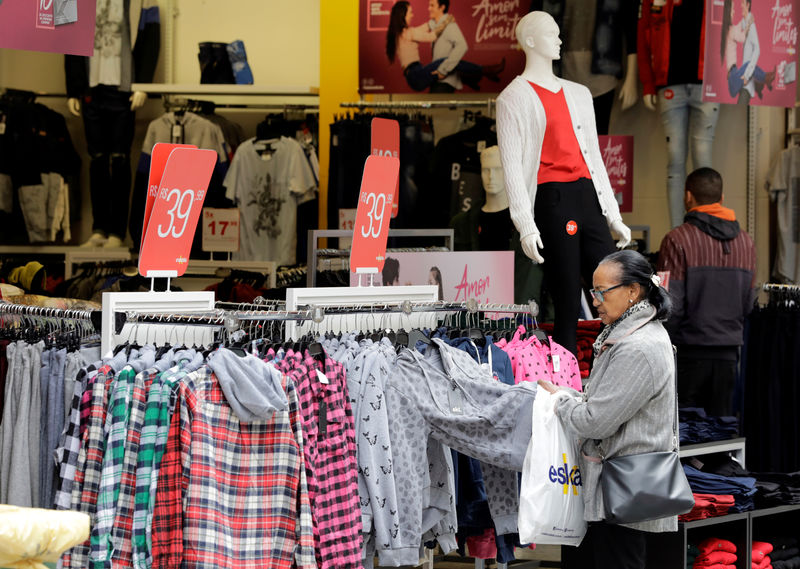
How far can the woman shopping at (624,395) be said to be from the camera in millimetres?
3256

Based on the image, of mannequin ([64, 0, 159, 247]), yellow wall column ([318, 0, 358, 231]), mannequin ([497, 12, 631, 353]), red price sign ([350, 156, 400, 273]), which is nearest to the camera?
red price sign ([350, 156, 400, 273])

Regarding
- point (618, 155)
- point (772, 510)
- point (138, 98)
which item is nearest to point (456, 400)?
point (772, 510)

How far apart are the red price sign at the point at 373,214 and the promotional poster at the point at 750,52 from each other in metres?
2.29

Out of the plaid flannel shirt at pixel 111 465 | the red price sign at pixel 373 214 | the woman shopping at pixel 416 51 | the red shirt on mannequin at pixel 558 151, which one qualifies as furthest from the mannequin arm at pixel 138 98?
the plaid flannel shirt at pixel 111 465

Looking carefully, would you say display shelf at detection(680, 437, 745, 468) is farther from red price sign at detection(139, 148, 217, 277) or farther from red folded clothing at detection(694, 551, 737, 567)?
red price sign at detection(139, 148, 217, 277)

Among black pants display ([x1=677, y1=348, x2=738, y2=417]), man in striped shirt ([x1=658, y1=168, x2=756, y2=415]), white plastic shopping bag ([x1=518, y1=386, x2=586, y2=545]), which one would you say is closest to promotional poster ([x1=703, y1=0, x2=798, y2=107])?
man in striped shirt ([x1=658, y1=168, x2=756, y2=415])

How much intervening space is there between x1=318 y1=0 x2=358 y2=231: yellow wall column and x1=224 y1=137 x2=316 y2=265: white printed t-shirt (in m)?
0.29

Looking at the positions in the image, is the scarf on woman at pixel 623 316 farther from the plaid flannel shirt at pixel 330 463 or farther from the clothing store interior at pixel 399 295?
the plaid flannel shirt at pixel 330 463

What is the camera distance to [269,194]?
7.95 m

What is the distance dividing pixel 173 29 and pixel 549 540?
7.01 meters

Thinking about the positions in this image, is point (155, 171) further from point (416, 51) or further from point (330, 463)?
point (416, 51)

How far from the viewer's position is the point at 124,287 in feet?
22.1

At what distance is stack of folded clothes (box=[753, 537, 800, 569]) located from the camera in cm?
466

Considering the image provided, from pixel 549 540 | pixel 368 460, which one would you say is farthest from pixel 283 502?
pixel 549 540
